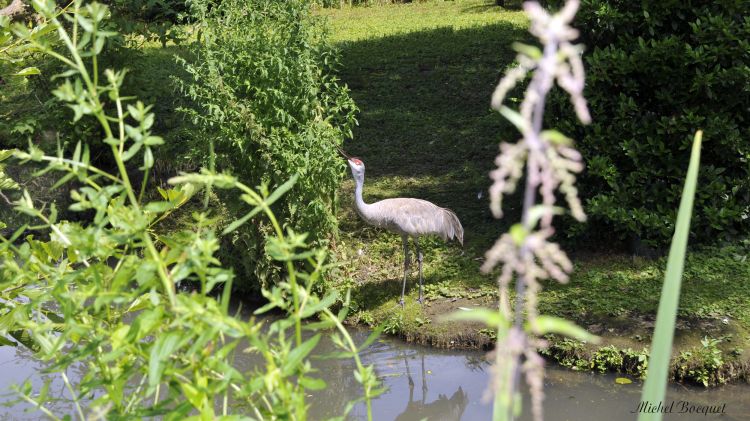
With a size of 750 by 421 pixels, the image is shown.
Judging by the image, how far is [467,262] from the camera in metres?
7.03

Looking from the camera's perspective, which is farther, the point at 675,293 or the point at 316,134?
the point at 316,134

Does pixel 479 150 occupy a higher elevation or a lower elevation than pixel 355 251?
higher

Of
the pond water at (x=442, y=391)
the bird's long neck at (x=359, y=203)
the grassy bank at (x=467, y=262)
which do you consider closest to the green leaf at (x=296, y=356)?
the grassy bank at (x=467, y=262)

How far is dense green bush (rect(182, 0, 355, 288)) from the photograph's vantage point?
630cm

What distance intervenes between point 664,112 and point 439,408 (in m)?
2.94

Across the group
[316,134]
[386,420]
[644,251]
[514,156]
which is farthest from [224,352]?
[644,251]

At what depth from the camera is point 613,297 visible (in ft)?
20.1

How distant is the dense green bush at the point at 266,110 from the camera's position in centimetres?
630

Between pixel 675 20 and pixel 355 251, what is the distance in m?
3.20

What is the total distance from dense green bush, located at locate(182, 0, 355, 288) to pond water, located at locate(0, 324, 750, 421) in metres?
1.02

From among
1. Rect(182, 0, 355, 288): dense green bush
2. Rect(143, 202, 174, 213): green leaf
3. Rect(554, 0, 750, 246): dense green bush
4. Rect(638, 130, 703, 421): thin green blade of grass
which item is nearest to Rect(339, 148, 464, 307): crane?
Rect(182, 0, 355, 288): dense green bush

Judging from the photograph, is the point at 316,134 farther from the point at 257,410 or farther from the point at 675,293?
the point at 675,293

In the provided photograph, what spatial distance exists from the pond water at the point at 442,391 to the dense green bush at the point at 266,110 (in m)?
1.02
